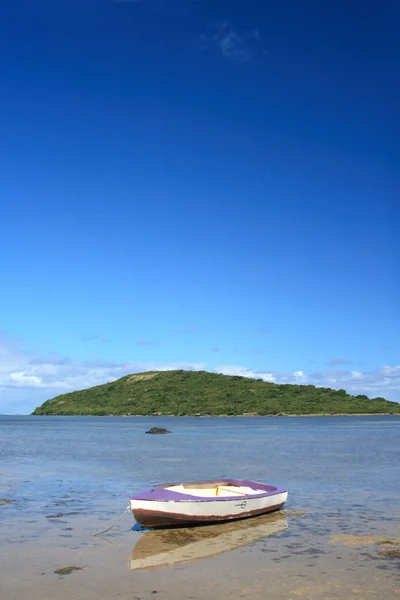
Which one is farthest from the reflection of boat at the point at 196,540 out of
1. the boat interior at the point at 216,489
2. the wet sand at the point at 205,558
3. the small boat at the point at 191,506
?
the boat interior at the point at 216,489

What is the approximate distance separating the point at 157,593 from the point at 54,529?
31.7 feet

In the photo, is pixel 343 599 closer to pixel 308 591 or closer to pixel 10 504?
pixel 308 591

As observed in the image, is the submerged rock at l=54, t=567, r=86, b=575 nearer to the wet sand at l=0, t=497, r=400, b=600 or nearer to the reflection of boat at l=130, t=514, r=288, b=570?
the wet sand at l=0, t=497, r=400, b=600

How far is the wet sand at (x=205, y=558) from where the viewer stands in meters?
16.0

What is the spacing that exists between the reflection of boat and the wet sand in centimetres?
4

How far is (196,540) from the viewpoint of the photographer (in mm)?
22203

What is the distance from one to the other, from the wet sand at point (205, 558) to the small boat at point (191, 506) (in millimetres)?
435

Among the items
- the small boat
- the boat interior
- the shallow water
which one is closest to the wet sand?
the shallow water

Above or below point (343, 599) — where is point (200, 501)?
above

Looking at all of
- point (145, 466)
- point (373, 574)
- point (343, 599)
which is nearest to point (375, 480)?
point (145, 466)

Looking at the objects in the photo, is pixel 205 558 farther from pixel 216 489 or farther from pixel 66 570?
pixel 216 489

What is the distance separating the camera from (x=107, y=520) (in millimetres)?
25922

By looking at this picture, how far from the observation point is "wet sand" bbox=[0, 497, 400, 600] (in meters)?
16.0

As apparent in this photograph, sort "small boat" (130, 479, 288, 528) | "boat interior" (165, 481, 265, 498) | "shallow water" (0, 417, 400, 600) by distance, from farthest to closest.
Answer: "boat interior" (165, 481, 265, 498) < "small boat" (130, 479, 288, 528) < "shallow water" (0, 417, 400, 600)
